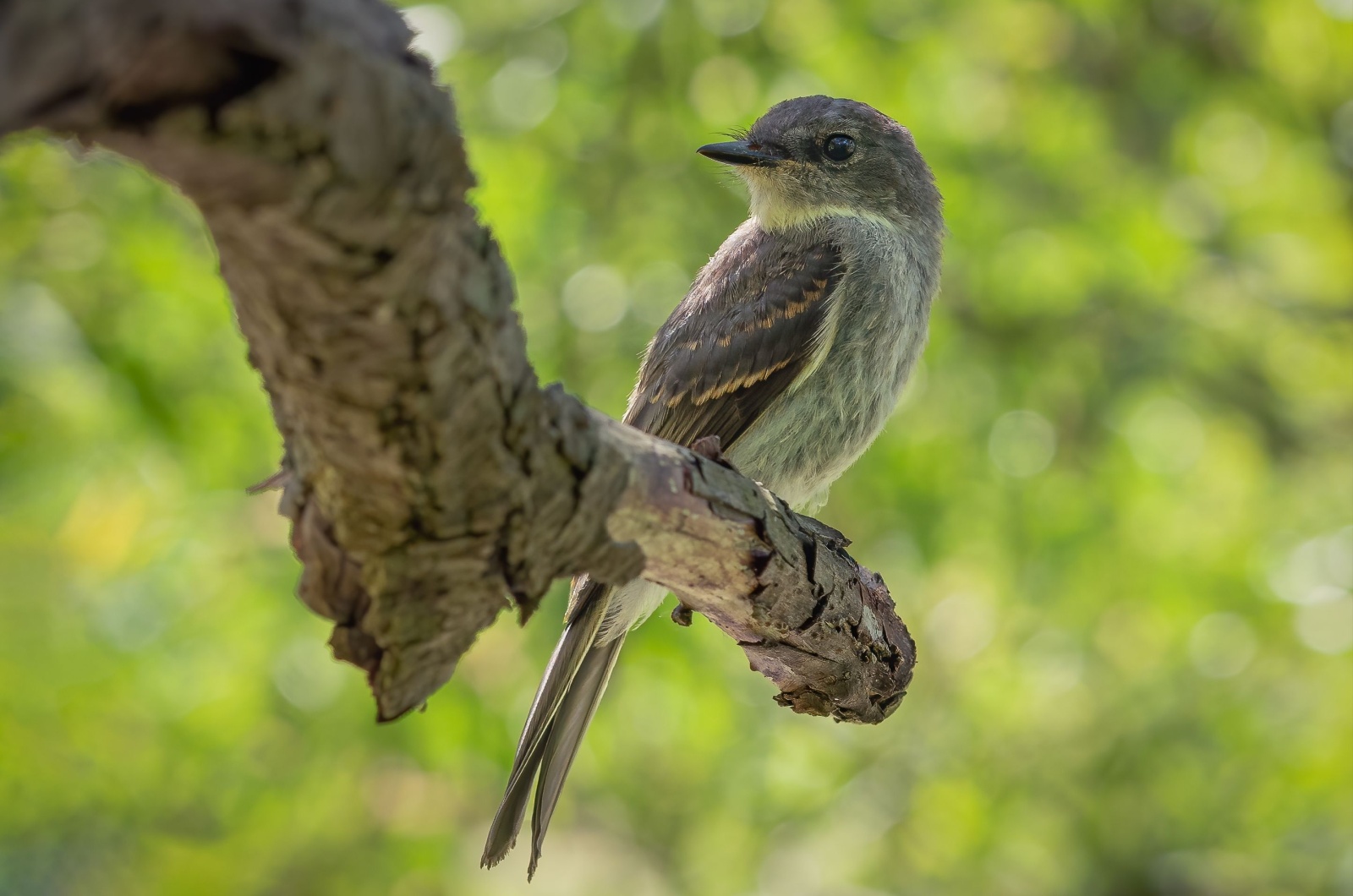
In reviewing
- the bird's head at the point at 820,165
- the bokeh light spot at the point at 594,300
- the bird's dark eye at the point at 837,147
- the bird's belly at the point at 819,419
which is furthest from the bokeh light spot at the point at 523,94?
the bird's belly at the point at 819,419

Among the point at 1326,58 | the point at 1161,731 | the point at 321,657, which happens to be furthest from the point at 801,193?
the point at 1326,58

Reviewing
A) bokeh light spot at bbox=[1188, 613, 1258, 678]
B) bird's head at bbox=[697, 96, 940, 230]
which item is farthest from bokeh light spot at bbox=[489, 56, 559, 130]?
bokeh light spot at bbox=[1188, 613, 1258, 678]

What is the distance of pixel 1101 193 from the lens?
6730mm

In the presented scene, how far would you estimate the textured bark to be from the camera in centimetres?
128

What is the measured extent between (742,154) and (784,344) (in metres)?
0.83

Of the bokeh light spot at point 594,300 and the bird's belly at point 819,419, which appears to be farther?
the bokeh light spot at point 594,300

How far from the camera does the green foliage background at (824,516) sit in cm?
527

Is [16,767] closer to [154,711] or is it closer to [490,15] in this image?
[154,711]

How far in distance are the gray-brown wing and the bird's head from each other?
19 centimetres

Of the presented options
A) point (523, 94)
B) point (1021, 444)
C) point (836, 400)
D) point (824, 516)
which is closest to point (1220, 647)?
point (1021, 444)

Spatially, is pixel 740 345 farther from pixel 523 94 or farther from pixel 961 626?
pixel 961 626

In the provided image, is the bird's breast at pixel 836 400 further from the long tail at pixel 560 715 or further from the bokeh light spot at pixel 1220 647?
the bokeh light spot at pixel 1220 647

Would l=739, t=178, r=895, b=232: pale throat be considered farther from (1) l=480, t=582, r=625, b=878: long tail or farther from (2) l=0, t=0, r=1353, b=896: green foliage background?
(1) l=480, t=582, r=625, b=878: long tail

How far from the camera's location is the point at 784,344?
13.8ft
